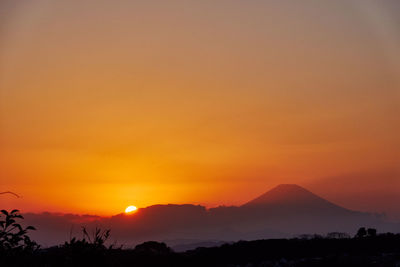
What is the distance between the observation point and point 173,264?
4112 cm

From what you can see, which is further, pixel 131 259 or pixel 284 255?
pixel 284 255

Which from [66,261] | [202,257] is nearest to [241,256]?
[202,257]

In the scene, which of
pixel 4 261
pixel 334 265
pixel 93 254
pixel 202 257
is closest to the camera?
pixel 4 261

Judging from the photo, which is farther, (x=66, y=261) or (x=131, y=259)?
(x=131, y=259)

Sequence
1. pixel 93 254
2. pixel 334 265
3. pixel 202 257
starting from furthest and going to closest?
pixel 202 257
pixel 334 265
pixel 93 254

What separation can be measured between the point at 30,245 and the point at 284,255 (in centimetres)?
3015

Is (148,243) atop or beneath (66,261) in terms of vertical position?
atop

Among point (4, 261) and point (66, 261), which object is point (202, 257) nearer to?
point (66, 261)

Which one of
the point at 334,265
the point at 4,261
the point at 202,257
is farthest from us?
the point at 202,257

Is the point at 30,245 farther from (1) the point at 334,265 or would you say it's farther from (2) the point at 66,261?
(1) the point at 334,265

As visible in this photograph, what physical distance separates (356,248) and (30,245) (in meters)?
34.3

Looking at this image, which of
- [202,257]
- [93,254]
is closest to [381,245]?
[202,257]

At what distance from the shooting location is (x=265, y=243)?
162ft

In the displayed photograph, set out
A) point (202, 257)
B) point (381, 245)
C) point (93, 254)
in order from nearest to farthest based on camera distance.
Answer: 1. point (93, 254)
2. point (202, 257)
3. point (381, 245)
